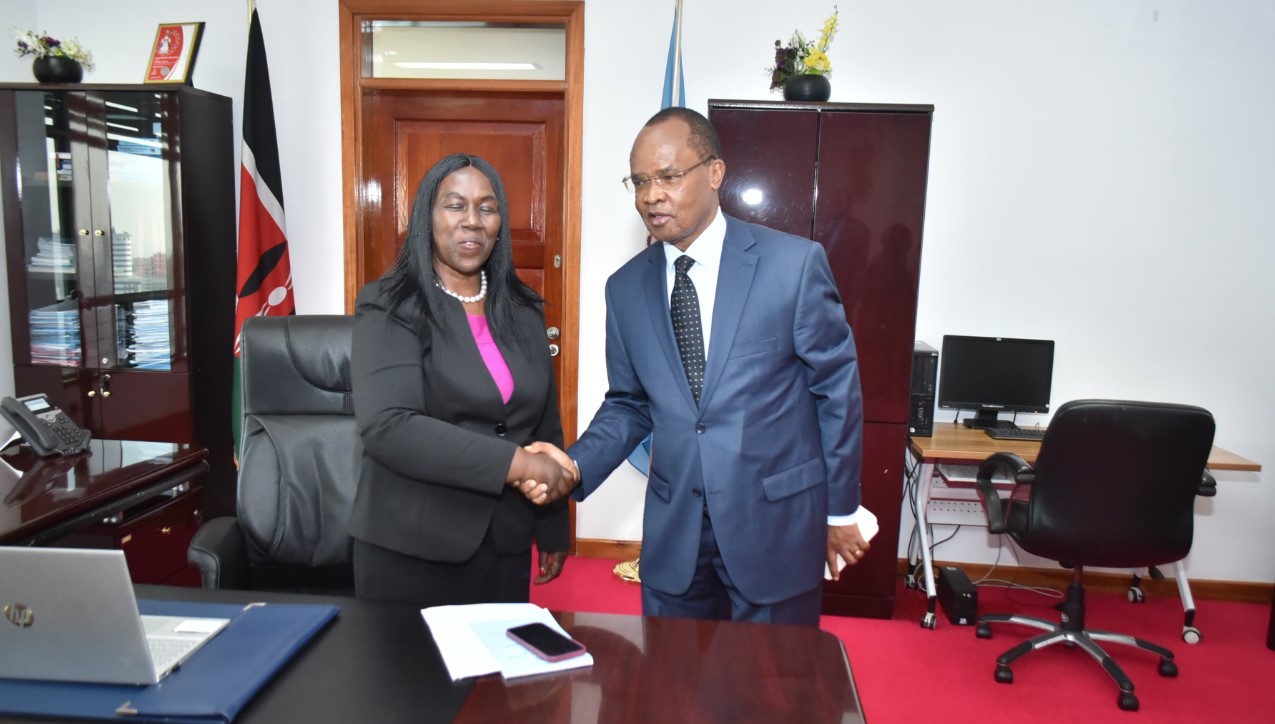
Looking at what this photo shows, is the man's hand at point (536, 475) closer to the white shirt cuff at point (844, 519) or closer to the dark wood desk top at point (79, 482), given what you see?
the white shirt cuff at point (844, 519)

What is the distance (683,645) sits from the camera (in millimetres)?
1162

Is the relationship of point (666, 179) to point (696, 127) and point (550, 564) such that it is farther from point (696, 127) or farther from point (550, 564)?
point (550, 564)

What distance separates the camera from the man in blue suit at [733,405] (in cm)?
160

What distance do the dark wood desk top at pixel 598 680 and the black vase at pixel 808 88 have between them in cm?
234

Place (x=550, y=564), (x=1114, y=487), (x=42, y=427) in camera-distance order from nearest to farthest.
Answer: (x=550, y=564)
(x=42, y=427)
(x=1114, y=487)

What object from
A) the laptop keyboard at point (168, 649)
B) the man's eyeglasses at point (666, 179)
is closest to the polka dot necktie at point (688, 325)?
the man's eyeglasses at point (666, 179)

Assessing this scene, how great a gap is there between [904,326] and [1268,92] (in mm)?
1879

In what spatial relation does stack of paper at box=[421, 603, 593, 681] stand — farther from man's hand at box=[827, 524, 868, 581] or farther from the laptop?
man's hand at box=[827, 524, 868, 581]

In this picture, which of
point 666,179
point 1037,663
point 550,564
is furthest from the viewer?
point 1037,663

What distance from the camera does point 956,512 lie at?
3.51 meters

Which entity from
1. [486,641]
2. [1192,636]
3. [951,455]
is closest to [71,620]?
[486,641]

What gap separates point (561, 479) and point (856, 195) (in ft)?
6.32

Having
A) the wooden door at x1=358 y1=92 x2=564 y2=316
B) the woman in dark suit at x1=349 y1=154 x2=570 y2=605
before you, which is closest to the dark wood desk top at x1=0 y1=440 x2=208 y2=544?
the woman in dark suit at x1=349 y1=154 x2=570 y2=605

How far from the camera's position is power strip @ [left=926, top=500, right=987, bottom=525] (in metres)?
3.50
